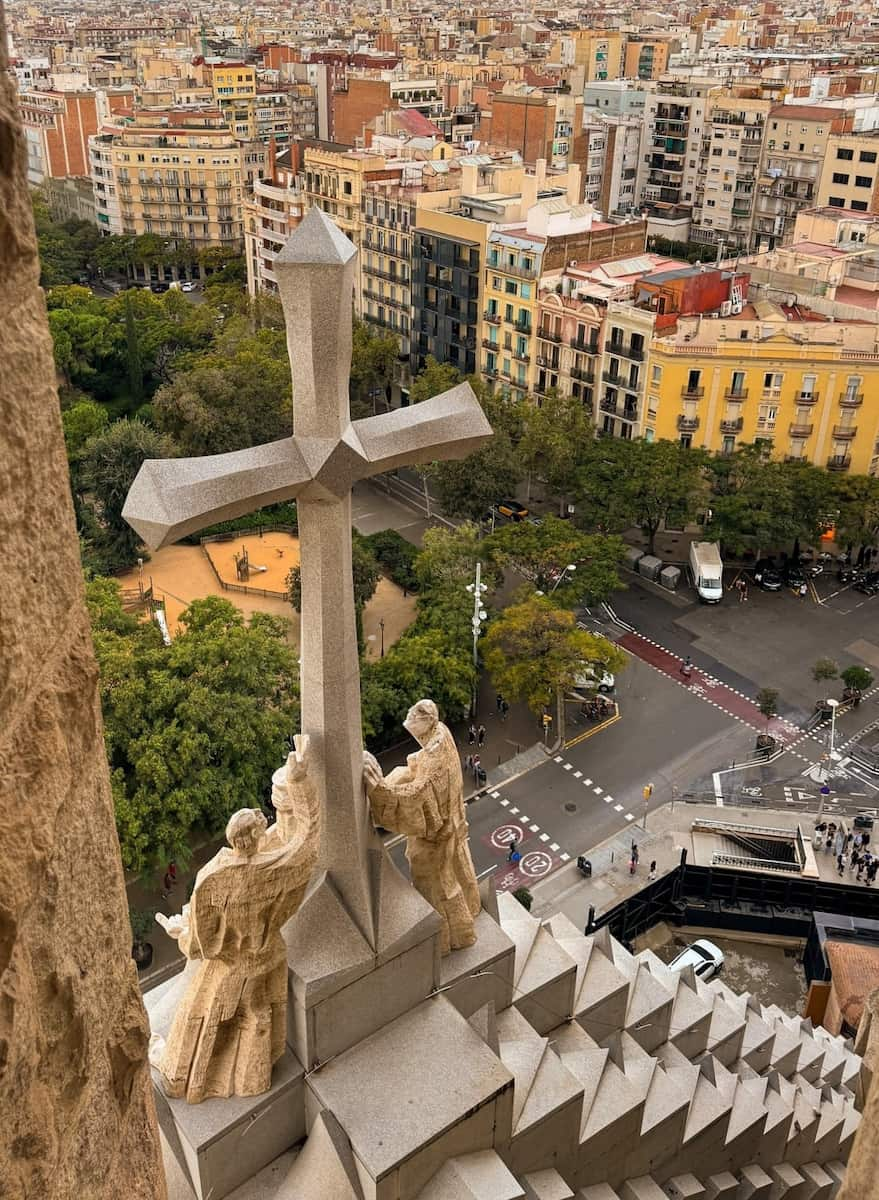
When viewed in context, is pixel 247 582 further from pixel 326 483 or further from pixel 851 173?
pixel 851 173

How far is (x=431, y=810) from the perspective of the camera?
41.7ft

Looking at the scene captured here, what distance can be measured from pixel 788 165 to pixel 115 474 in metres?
61.7

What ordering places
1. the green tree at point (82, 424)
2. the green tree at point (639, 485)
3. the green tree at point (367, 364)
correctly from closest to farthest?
1. the green tree at point (639, 485)
2. the green tree at point (82, 424)
3. the green tree at point (367, 364)

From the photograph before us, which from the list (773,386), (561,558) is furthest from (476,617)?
(773,386)

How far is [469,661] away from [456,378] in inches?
958

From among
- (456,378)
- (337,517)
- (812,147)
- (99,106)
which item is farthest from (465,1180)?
(99,106)

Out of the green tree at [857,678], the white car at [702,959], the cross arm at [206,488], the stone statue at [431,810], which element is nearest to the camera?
the cross arm at [206,488]

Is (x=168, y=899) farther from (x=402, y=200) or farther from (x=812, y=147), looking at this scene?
(x=812, y=147)

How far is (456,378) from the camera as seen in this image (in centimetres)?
5634

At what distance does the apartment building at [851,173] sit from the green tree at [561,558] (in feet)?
155

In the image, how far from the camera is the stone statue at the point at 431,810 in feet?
40.9

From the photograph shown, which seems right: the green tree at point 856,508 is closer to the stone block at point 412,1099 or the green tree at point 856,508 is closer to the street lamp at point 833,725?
the street lamp at point 833,725

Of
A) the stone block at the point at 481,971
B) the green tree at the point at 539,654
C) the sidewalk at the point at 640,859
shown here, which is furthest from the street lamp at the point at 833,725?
the stone block at the point at 481,971

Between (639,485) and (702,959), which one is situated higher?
(639,485)
